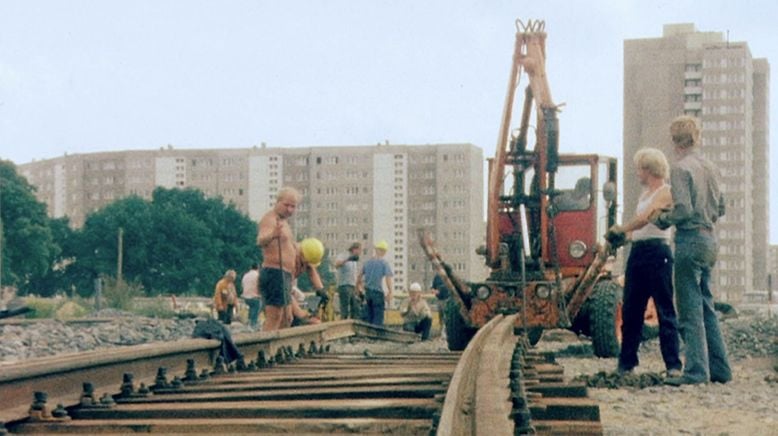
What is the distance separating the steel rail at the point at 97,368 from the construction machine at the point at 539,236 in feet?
16.4

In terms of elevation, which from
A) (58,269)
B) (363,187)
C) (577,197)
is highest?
(363,187)

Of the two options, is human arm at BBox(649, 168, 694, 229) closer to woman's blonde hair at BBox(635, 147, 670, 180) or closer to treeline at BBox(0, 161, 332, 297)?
woman's blonde hair at BBox(635, 147, 670, 180)

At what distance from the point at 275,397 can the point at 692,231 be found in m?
3.80

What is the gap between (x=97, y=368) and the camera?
4.95m

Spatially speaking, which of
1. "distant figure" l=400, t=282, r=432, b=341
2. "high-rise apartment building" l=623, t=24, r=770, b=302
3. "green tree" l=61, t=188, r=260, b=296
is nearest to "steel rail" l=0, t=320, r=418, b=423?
"distant figure" l=400, t=282, r=432, b=341

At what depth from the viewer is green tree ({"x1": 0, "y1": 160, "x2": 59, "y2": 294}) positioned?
246 feet

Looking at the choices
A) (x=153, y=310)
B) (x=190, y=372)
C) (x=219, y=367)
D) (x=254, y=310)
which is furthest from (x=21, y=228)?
(x=190, y=372)

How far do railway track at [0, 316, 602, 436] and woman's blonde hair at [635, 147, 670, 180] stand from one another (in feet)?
6.84

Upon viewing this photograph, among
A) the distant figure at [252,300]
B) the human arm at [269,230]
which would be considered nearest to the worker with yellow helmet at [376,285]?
the distant figure at [252,300]

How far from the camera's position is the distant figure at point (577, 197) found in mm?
13711

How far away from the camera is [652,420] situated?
5762 millimetres

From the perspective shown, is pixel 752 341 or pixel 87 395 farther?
pixel 752 341

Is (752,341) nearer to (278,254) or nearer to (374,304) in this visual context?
(374,304)

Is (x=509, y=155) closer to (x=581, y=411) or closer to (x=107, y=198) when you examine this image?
(x=581, y=411)
